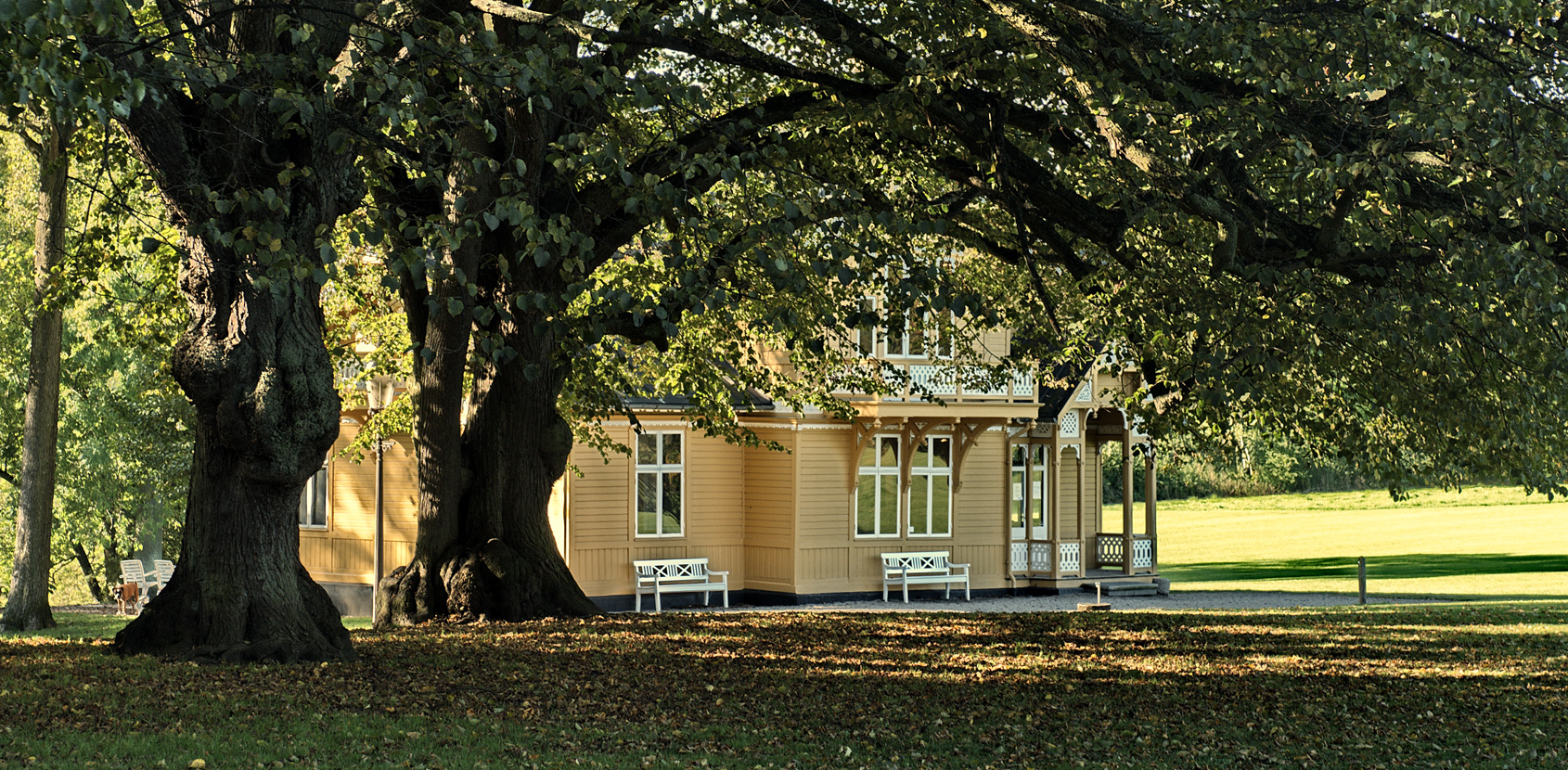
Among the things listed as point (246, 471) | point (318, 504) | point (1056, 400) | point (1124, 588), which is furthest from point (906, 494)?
point (246, 471)

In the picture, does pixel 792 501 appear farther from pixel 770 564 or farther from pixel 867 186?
pixel 867 186

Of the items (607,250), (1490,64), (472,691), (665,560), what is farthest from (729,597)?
(1490,64)

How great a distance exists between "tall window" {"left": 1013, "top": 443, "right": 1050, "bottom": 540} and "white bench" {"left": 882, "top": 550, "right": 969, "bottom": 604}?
254 centimetres

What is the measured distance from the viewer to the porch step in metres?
30.2

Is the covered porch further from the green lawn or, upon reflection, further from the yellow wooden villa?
the green lawn

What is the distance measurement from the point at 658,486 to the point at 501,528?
470 inches

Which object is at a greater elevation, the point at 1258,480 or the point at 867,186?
the point at 867,186

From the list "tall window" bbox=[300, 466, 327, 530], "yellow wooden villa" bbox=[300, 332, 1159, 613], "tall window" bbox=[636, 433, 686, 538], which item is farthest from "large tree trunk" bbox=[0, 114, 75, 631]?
"tall window" bbox=[636, 433, 686, 538]

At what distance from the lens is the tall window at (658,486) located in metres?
25.9

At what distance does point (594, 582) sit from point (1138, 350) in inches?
574

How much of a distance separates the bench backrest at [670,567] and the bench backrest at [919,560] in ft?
12.1

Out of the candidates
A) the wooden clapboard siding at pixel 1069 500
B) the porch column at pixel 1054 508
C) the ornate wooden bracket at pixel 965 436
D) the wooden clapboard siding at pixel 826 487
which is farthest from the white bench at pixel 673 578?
the wooden clapboard siding at pixel 1069 500

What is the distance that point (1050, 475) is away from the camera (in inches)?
1192

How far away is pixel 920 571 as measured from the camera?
89.2 feet
